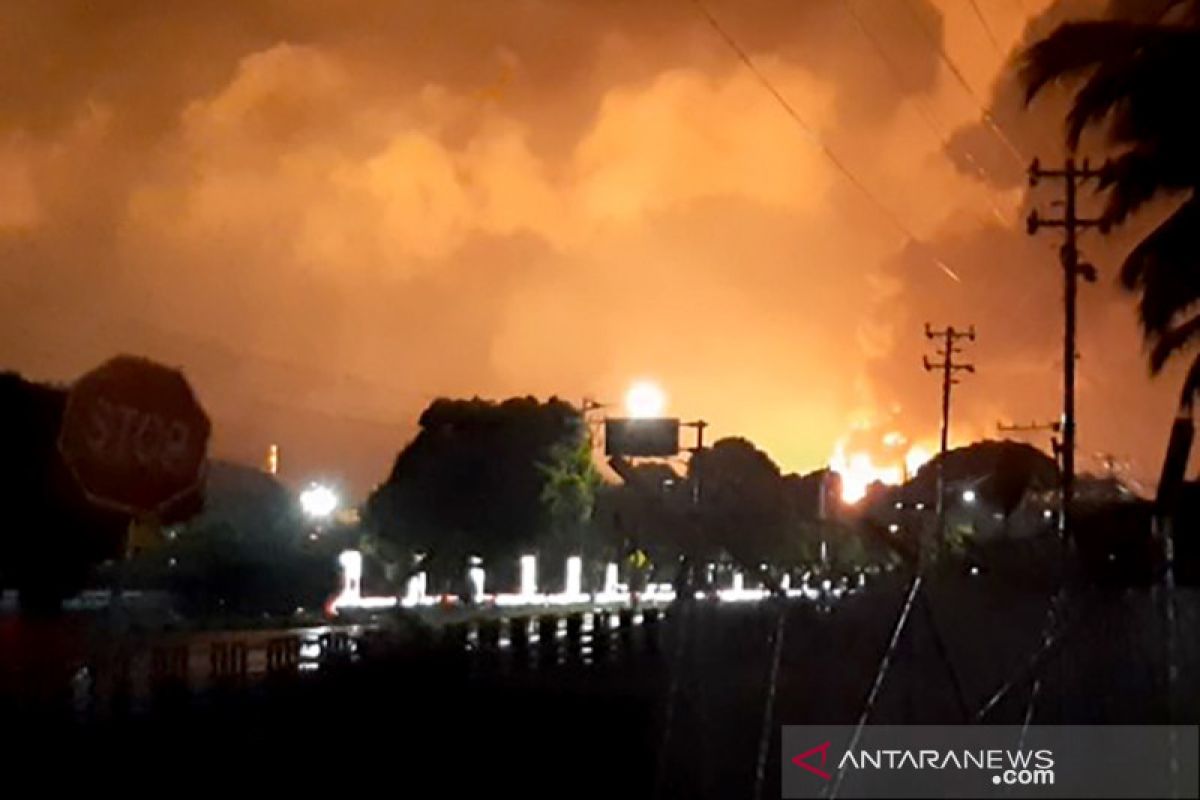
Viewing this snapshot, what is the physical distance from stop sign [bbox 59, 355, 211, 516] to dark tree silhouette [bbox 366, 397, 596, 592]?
42233mm

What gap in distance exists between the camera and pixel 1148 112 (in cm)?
2020

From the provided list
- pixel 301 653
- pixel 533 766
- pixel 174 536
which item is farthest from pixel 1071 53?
pixel 174 536

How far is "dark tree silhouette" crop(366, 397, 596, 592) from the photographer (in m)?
86.2

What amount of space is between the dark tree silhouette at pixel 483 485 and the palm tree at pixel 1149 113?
212ft

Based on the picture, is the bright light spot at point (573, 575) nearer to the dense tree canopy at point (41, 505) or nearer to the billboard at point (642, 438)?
the billboard at point (642, 438)

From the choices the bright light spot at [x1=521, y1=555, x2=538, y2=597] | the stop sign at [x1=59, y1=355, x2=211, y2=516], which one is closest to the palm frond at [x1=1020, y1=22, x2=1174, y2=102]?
the stop sign at [x1=59, y1=355, x2=211, y2=516]

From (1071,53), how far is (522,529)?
6848 cm

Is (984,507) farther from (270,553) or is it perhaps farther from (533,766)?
(533,766)

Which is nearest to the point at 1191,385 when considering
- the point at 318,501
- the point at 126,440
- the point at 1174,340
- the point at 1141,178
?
the point at 1174,340

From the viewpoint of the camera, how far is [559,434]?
292ft

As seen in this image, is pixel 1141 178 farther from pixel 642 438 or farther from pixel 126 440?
pixel 642 438

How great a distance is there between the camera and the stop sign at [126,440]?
41.3 m

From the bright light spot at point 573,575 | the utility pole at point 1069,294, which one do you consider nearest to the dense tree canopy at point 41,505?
the utility pole at point 1069,294

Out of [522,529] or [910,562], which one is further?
[522,529]
